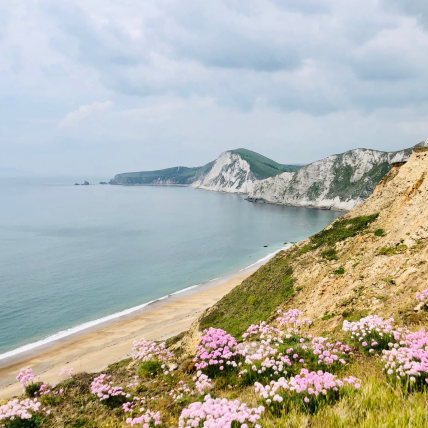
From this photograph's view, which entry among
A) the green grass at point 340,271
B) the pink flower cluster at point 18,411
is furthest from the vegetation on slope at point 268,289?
the pink flower cluster at point 18,411

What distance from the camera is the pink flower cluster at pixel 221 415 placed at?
5184 millimetres

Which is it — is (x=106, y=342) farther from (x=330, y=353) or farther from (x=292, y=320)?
(x=330, y=353)

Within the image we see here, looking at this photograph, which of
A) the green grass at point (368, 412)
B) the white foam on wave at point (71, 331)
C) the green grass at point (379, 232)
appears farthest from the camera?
the white foam on wave at point (71, 331)

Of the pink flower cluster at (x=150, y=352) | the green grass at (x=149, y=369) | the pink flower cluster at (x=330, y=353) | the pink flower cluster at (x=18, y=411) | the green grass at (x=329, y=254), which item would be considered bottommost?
the green grass at (x=149, y=369)

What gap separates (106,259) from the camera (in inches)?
2876

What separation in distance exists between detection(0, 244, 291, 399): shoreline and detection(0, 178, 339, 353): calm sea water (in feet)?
8.31

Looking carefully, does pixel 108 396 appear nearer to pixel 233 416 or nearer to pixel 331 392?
pixel 233 416

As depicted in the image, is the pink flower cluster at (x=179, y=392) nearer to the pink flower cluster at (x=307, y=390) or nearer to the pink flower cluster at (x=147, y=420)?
the pink flower cluster at (x=147, y=420)

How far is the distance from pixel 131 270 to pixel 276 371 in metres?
61.0

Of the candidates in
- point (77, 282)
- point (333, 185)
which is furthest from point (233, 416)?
point (333, 185)

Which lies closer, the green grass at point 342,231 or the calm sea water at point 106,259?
the green grass at point 342,231

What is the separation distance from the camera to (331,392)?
604 centimetres

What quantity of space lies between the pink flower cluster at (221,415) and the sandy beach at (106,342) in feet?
82.9

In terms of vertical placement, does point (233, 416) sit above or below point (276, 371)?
above
